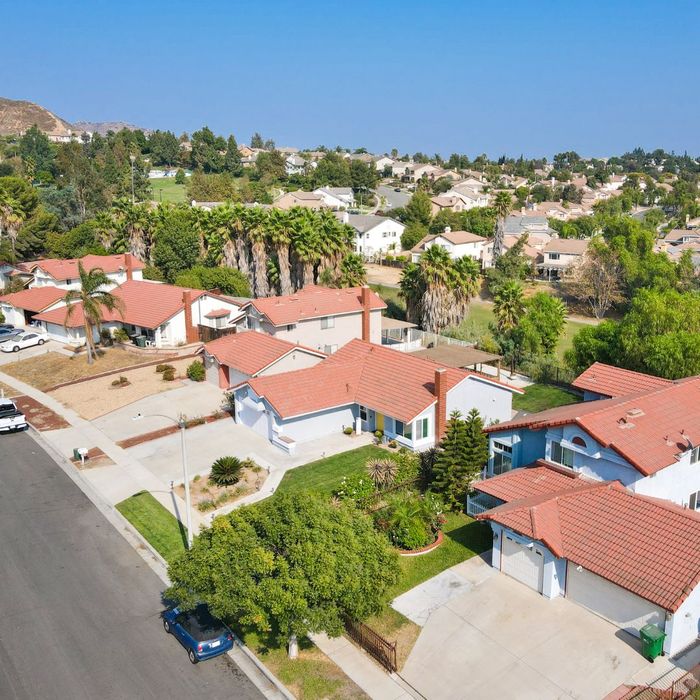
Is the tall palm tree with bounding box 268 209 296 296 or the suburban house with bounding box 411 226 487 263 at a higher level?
the tall palm tree with bounding box 268 209 296 296

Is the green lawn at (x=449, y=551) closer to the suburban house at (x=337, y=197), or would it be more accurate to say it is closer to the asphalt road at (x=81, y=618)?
the asphalt road at (x=81, y=618)

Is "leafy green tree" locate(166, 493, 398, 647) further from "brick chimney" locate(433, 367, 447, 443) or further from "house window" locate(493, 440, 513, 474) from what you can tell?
"brick chimney" locate(433, 367, 447, 443)

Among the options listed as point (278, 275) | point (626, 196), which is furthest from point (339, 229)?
point (626, 196)

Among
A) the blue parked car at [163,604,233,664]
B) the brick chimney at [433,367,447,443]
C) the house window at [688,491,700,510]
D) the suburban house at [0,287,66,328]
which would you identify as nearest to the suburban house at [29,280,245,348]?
the suburban house at [0,287,66,328]

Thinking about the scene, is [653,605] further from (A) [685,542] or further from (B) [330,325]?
(B) [330,325]

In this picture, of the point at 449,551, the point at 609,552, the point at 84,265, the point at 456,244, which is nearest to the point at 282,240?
the point at 84,265
